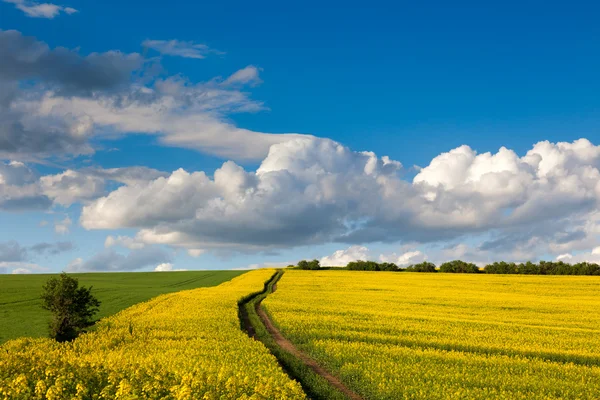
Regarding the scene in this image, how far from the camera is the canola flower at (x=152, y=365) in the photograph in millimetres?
14930

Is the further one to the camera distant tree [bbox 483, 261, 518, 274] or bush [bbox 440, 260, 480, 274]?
bush [bbox 440, 260, 480, 274]

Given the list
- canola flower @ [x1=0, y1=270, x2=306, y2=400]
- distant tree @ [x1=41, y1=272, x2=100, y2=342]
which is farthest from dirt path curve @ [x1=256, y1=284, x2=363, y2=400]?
distant tree @ [x1=41, y1=272, x2=100, y2=342]

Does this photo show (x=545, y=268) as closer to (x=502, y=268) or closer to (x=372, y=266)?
(x=502, y=268)

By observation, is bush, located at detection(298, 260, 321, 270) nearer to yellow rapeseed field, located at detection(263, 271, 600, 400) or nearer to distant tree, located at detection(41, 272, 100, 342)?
yellow rapeseed field, located at detection(263, 271, 600, 400)

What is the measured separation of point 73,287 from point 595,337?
37.2 metres

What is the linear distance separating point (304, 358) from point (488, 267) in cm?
9972

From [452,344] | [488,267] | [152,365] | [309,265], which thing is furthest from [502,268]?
[152,365]

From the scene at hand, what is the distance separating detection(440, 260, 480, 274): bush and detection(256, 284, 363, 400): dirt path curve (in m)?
88.0

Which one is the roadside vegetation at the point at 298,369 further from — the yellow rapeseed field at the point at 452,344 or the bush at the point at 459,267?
the bush at the point at 459,267

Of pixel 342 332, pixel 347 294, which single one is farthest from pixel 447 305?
pixel 342 332

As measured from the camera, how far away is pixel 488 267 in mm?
115625

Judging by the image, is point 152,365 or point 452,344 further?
point 452,344

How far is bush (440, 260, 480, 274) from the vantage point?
118m

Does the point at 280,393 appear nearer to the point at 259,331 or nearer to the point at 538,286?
the point at 259,331
